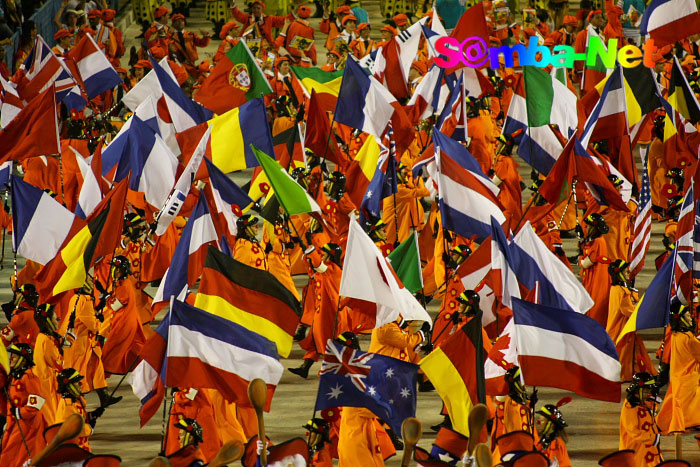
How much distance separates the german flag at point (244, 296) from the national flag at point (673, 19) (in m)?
10.8

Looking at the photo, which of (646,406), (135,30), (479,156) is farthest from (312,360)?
(135,30)

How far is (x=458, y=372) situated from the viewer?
11.1 metres

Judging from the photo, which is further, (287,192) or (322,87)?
(322,87)

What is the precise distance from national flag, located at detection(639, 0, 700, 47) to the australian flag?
11059 mm

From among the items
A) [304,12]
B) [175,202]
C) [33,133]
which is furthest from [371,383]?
[304,12]

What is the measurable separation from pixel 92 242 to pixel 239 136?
295 centimetres

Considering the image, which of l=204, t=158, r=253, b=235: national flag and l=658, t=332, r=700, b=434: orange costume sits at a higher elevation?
l=204, t=158, r=253, b=235: national flag

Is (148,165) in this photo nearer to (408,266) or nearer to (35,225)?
(35,225)

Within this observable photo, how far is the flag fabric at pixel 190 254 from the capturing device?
13105 mm

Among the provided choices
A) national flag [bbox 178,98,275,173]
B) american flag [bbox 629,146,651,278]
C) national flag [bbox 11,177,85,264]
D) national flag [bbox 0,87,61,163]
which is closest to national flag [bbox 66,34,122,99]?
national flag [bbox 0,87,61,163]

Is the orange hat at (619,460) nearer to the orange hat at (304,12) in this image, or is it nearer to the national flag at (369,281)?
the national flag at (369,281)

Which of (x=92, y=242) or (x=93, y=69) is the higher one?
(x=93, y=69)

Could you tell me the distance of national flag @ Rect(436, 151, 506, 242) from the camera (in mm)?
14359

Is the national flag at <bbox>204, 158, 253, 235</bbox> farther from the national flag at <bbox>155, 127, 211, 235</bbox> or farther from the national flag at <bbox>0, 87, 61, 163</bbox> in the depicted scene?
the national flag at <bbox>0, 87, 61, 163</bbox>
